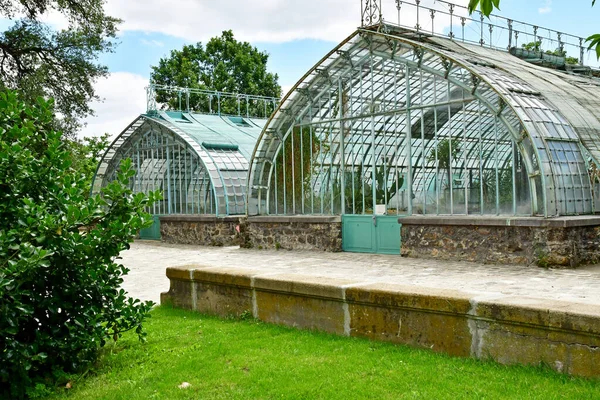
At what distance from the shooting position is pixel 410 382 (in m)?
4.92

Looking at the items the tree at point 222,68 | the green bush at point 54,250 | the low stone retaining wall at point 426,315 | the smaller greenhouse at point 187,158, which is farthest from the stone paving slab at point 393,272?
the tree at point 222,68

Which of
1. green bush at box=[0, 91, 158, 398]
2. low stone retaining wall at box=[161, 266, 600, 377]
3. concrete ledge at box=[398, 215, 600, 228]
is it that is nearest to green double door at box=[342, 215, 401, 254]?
concrete ledge at box=[398, 215, 600, 228]

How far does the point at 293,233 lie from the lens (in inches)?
703

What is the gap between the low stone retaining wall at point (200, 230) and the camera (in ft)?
67.8

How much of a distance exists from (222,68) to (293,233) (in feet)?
81.1

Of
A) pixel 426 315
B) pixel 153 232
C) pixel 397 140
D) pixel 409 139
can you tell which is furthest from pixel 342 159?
pixel 426 315

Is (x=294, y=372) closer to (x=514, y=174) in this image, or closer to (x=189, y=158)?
(x=514, y=174)

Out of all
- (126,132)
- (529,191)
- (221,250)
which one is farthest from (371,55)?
(126,132)

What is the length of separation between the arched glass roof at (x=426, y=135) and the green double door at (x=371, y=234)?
31 cm

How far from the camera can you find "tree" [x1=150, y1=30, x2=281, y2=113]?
132ft

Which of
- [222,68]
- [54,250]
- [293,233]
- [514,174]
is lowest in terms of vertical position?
[293,233]

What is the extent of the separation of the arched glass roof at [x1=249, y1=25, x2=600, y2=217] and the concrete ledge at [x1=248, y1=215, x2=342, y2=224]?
324 millimetres

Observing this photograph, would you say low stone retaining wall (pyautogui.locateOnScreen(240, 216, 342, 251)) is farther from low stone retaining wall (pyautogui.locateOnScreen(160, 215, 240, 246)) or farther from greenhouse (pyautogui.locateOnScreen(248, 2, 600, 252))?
low stone retaining wall (pyautogui.locateOnScreen(160, 215, 240, 246))

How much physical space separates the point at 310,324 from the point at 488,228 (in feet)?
24.8
